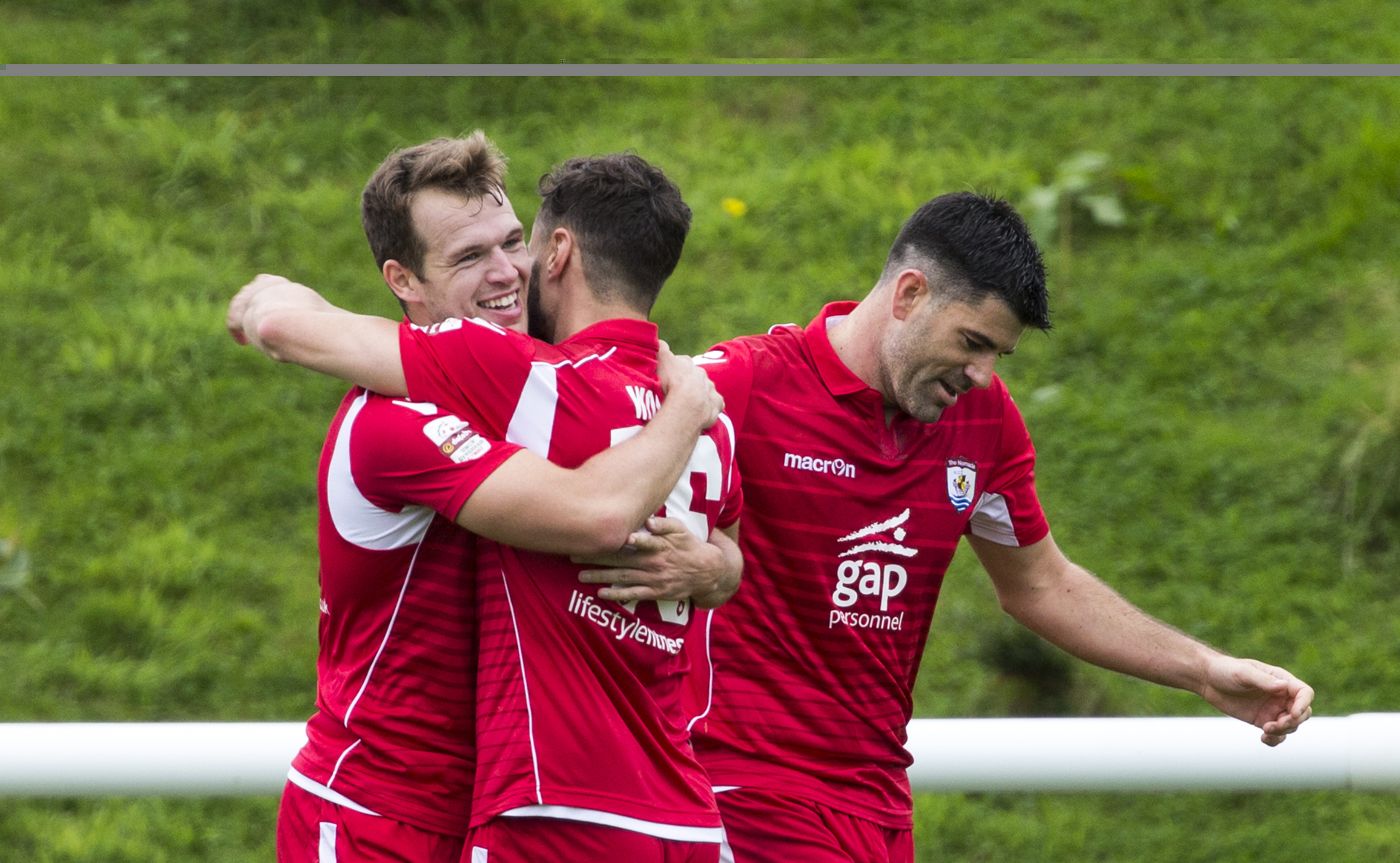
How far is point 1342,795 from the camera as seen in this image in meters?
6.16

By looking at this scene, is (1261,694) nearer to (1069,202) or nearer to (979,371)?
(979,371)

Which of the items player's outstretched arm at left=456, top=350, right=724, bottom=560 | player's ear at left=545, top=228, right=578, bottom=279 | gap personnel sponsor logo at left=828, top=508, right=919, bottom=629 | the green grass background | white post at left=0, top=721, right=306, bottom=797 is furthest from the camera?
the green grass background

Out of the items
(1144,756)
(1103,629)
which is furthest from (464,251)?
(1144,756)

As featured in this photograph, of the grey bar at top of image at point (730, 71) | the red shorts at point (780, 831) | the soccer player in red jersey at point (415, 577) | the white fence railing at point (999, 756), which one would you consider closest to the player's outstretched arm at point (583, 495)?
the soccer player in red jersey at point (415, 577)

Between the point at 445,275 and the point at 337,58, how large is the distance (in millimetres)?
5781

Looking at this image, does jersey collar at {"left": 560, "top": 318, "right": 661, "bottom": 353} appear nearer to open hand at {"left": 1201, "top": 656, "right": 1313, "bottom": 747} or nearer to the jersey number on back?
the jersey number on back

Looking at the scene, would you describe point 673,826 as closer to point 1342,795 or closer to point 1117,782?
point 1117,782

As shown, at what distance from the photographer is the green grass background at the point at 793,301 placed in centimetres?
616

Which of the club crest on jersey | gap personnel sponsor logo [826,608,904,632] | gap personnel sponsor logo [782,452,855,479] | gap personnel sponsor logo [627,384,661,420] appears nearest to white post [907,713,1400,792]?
gap personnel sponsor logo [826,608,904,632]

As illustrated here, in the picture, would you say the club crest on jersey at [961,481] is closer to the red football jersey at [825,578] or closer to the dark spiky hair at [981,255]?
the red football jersey at [825,578]

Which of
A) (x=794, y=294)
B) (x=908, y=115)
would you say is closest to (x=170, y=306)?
(x=794, y=294)

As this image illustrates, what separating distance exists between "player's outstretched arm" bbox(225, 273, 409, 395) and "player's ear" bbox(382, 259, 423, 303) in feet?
0.54

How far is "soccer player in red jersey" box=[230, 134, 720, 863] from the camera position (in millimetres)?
2578

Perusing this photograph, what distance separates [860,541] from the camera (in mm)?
3529
